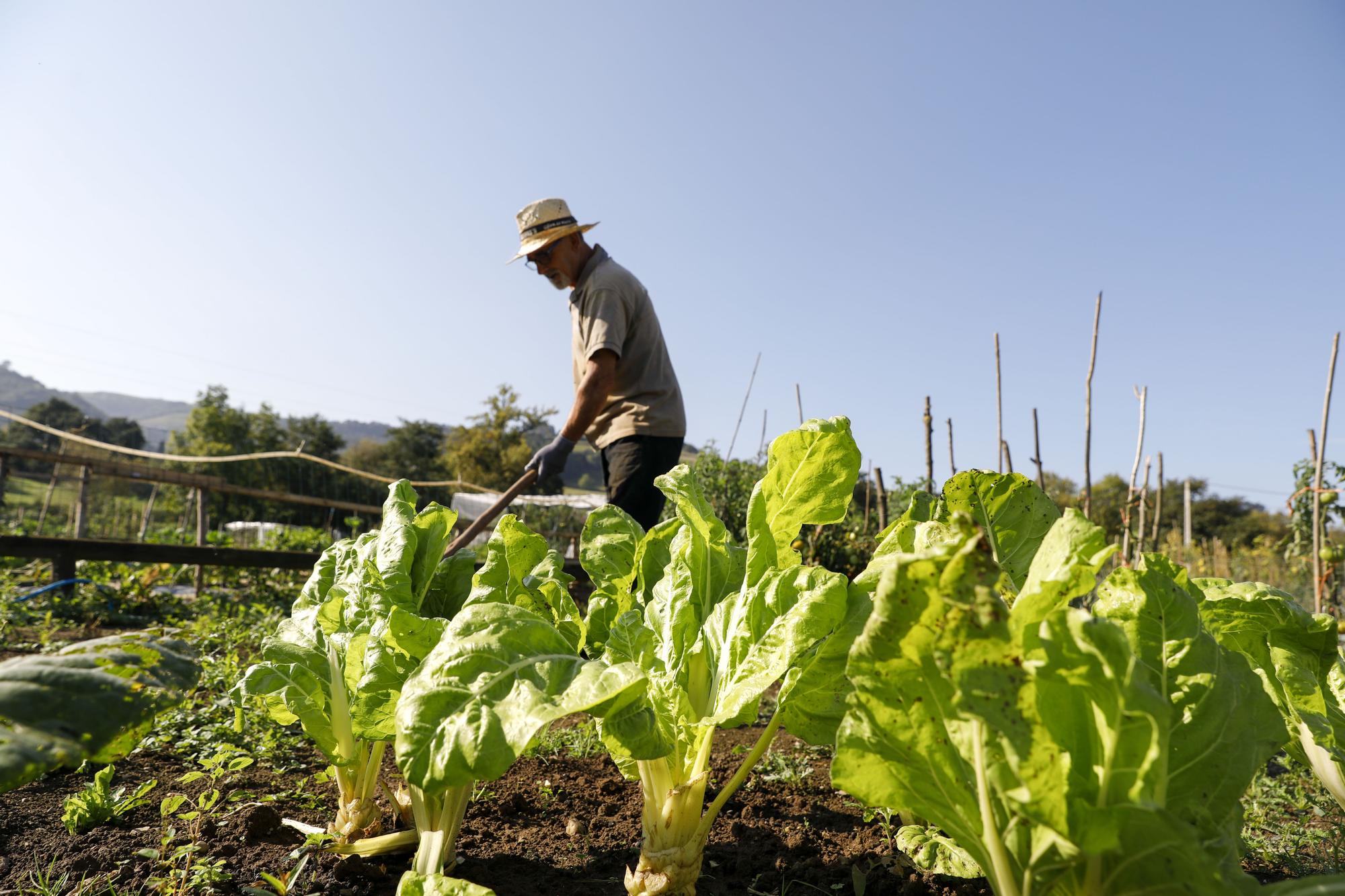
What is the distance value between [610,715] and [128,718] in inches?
23.5

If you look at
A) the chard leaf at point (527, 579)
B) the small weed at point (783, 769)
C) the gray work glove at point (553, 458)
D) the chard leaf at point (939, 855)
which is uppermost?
the gray work glove at point (553, 458)

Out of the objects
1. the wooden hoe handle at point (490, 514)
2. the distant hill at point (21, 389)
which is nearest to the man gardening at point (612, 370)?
the wooden hoe handle at point (490, 514)

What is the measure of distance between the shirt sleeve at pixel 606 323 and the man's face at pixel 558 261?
0.39m

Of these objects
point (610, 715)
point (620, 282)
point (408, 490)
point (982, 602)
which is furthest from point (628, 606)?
point (620, 282)

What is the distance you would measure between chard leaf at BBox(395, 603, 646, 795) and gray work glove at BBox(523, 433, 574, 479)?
2.74m

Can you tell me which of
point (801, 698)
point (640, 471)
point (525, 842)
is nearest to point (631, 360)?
point (640, 471)

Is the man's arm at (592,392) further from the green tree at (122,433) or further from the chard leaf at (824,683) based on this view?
the green tree at (122,433)

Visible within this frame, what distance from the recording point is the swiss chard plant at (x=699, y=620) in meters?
1.16

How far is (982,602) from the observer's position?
0.82 meters

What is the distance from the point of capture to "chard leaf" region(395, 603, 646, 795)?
0.96 m

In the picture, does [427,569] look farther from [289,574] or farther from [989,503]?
[289,574]

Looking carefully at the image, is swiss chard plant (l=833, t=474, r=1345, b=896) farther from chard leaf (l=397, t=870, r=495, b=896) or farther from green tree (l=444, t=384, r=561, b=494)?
green tree (l=444, t=384, r=561, b=494)

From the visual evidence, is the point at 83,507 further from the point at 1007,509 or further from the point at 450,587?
the point at 1007,509

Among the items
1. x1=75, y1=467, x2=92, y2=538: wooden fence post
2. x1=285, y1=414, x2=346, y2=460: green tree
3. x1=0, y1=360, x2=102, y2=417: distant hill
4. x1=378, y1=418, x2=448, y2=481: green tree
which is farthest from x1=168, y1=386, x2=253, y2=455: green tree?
x1=0, y1=360, x2=102, y2=417: distant hill
